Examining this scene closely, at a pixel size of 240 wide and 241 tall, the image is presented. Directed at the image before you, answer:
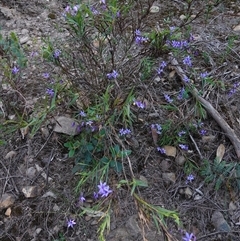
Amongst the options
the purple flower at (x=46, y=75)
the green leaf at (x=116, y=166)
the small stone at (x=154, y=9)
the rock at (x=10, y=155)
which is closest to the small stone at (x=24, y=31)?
the purple flower at (x=46, y=75)

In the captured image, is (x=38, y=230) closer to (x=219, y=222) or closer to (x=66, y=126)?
(x=66, y=126)

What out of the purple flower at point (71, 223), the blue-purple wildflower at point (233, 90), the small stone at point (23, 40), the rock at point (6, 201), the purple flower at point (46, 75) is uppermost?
the purple flower at point (46, 75)

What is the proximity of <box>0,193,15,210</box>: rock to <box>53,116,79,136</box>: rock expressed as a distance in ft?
1.26

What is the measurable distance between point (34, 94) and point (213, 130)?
3.24ft

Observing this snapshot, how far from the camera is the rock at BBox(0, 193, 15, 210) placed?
2.03 meters

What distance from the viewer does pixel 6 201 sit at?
6.68 feet

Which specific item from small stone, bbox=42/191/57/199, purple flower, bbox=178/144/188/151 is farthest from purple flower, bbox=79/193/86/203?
purple flower, bbox=178/144/188/151

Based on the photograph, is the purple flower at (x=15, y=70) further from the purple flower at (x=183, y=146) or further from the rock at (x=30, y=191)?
the purple flower at (x=183, y=146)

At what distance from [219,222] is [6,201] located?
0.97 m

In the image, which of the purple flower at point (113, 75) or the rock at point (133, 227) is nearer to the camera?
the rock at point (133, 227)

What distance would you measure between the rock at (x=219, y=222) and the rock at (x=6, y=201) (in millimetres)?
922

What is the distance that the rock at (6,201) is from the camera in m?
2.03

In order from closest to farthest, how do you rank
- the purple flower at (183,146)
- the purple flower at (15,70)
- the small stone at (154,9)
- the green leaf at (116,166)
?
the green leaf at (116,166) < the purple flower at (183,146) < the purple flower at (15,70) < the small stone at (154,9)

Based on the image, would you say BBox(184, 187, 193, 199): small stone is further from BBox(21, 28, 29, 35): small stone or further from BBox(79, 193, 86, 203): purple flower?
BBox(21, 28, 29, 35): small stone
